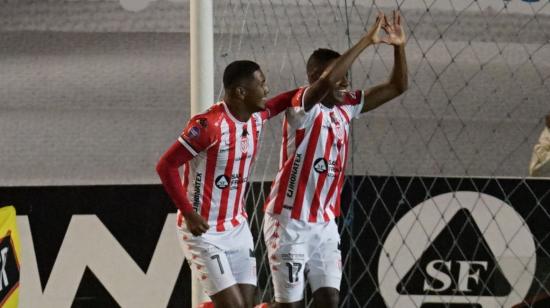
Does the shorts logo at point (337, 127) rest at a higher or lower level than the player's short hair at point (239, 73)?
lower

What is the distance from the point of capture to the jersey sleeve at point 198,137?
404cm

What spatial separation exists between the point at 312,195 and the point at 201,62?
961 mm

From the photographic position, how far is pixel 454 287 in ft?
17.8

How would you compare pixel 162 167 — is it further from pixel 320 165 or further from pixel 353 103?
pixel 353 103

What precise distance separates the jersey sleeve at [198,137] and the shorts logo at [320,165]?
46 centimetres

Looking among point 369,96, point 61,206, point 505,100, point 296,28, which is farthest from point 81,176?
point 505,100

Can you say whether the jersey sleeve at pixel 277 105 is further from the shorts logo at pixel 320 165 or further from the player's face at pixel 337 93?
the shorts logo at pixel 320 165

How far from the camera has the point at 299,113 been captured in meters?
4.19

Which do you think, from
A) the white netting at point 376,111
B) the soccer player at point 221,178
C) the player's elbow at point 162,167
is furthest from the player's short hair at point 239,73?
the white netting at point 376,111

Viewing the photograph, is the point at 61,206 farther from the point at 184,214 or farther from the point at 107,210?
the point at 184,214

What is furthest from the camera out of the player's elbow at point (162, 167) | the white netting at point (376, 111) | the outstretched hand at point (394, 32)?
the white netting at point (376, 111)

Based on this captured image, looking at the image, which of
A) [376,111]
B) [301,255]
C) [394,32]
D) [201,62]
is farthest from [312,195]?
[376,111]

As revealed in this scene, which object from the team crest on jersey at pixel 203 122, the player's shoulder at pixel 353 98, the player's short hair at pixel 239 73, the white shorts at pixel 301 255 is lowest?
the white shorts at pixel 301 255

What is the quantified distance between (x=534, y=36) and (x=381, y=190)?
125 centimetres
